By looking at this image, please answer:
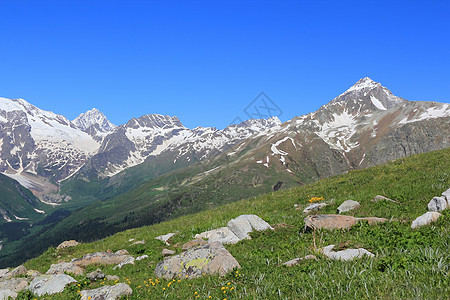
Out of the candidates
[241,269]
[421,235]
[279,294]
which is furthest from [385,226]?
[279,294]

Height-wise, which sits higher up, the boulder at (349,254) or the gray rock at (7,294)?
the gray rock at (7,294)

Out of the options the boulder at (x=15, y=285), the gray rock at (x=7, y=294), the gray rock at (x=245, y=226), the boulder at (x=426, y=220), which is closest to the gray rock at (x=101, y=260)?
the boulder at (x=15, y=285)

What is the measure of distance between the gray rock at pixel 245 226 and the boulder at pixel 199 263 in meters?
4.66

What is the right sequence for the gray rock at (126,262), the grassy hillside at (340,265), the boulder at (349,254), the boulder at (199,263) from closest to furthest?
the grassy hillside at (340,265) < the boulder at (349,254) < the boulder at (199,263) < the gray rock at (126,262)

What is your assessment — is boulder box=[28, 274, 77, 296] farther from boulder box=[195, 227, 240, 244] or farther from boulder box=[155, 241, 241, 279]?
boulder box=[195, 227, 240, 244]

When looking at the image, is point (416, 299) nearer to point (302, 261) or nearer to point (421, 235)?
point (302, 261)

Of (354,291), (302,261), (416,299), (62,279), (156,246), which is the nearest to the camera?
(416,299)

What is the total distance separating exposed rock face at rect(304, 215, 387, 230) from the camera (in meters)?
14.1

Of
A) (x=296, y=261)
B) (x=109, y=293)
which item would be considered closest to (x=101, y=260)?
(x=109, y=293)

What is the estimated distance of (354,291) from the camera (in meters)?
7.07

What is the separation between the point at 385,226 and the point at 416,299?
26.2 ft

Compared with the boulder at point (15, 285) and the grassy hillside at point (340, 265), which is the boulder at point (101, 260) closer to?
the grassy hillside at point (340, 265)

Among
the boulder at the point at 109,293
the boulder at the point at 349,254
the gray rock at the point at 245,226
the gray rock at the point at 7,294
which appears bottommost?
the boulder at the point at 349,254

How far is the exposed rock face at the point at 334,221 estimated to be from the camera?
1414 cm
